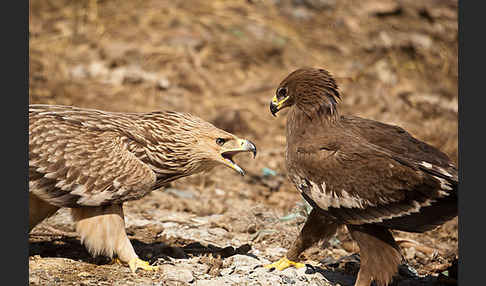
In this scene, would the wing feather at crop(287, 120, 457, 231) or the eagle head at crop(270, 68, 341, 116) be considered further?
the eagle head at crop(270, 68, 341, 116)

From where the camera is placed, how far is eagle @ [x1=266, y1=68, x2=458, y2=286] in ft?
15.2

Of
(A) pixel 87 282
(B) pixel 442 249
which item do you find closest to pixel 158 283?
(A) pixel 87 282

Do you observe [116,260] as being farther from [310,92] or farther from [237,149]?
[310,92]

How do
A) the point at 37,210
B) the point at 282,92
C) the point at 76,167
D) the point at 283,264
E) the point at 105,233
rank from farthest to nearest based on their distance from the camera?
the point at 282,92, the point at 283,264, the point at 37,210, the point at 105,233, the point at 76,167

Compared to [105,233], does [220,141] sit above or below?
above

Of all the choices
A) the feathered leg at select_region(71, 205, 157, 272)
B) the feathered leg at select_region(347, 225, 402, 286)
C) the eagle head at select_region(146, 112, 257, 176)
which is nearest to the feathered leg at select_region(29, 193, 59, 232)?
the feathered leg at select_region(71, 205, 157, 272)

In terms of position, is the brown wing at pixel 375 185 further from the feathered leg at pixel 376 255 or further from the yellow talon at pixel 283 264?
the yellow talon at pixel 283 264

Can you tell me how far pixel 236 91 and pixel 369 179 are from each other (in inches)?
258

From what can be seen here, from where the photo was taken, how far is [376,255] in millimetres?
4832

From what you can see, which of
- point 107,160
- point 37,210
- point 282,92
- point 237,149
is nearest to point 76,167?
point 107,160

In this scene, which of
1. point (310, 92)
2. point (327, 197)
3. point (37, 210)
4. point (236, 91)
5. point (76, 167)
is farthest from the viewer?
point (236, 91)

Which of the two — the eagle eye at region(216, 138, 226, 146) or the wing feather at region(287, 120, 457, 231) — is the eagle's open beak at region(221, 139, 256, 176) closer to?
the eagle eye at region(216, 138, 226, 146)

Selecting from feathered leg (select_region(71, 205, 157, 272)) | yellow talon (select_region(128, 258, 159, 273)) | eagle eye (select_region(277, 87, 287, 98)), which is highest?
eagle eye (select_region(277, 87, 287, 98))

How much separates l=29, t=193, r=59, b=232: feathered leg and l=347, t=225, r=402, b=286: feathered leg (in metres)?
2.69
